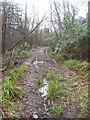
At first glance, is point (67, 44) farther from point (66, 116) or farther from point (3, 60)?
point (66, 116)

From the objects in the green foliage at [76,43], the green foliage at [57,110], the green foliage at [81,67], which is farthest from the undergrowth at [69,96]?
the green foliage at [76,43]

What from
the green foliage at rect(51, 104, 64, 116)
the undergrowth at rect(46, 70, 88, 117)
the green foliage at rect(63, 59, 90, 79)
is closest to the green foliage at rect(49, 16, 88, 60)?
the green foliage at rect(63, 59, 90, 79)

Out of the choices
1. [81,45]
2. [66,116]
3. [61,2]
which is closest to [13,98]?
[66,116]

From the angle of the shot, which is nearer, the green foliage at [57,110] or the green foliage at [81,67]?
the green foliage at [57,110]

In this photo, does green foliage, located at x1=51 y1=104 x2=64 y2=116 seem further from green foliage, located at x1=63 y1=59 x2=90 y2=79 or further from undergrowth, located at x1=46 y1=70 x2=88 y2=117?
green foliage, located at x1=63 y1=59 x2=90 y2=79

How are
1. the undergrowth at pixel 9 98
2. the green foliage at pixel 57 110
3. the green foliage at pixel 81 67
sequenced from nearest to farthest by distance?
1. the undergrowth at pixel 9 98
2. the green foliage at pixel 57 110
3. the green foliage at pixel 81 67

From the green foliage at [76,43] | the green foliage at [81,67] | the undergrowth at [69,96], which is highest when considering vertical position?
the green foliage at [76,43]

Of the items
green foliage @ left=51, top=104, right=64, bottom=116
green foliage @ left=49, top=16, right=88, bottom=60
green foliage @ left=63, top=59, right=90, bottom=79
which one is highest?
green foliage @ left=49, top=16, right=88, bottom=60

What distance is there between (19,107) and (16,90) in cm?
84

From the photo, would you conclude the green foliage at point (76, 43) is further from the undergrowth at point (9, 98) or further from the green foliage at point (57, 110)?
the green foliage at point (57, 110)

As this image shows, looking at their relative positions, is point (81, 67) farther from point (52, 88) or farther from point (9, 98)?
point (9, 98)

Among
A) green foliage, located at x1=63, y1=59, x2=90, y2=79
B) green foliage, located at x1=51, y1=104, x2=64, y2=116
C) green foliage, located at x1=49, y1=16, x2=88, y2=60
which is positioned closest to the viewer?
green foliage, located at x1=51, y1=104, x2=64, y2=116

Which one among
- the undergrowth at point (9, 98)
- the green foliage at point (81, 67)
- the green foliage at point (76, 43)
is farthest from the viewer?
the green foliage at point (76, 43)

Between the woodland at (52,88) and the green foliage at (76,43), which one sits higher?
the green foliage at (76,43)
